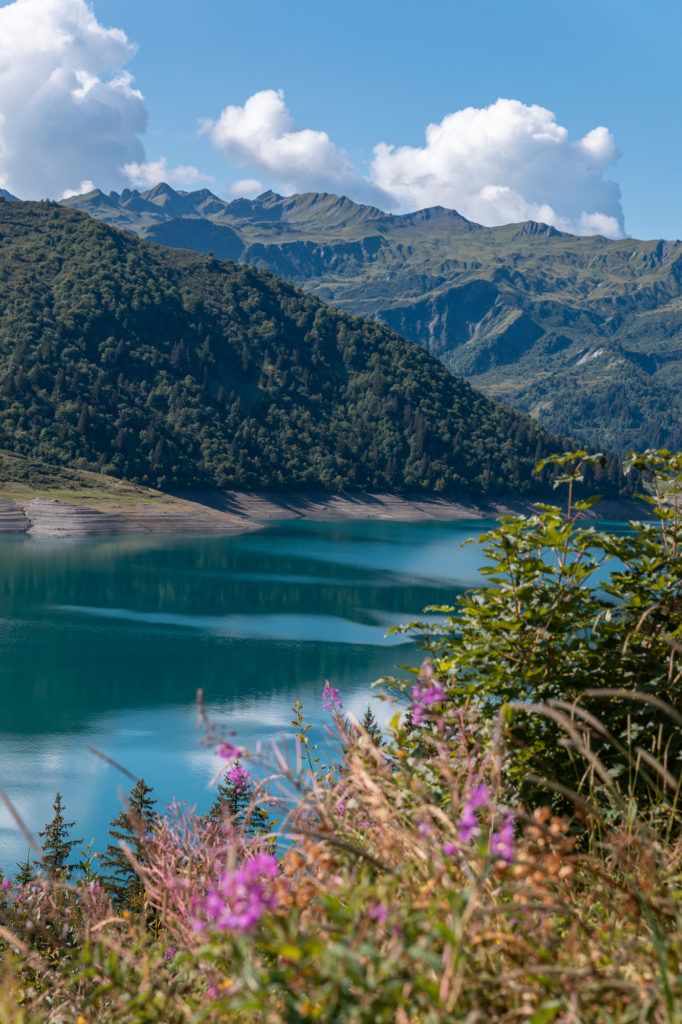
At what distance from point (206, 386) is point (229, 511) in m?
56.0

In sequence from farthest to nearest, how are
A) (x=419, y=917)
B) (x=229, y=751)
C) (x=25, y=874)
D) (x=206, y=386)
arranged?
(x=206, y=386) < (x=25, y=874) < (x=229, y=751) < (x=419, y=917)

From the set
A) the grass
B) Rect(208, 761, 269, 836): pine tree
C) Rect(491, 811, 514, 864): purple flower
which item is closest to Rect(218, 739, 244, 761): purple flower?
Rect(208, 761, 269, 836): pine tree

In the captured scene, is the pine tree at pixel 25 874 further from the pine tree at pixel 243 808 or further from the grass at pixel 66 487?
the grass at pixel 66 487

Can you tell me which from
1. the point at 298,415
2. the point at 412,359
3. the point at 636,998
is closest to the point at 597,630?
the point at 636,998

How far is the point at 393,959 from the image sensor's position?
190cm

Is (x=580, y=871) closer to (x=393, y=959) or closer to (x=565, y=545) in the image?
(x=393, y=959)

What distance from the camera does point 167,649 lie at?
46.3 meters

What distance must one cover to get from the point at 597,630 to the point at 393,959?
11.8 ft

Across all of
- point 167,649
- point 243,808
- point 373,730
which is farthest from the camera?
point 167,649

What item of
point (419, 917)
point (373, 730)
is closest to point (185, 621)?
point (373, 730)

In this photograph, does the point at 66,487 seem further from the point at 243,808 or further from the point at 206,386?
the point at 243,808

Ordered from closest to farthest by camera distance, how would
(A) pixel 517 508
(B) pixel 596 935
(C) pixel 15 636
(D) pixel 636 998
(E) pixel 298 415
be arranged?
(D) pixel 636 998
(B) pixel 596 935
(C) pixel 15 636
(A) pixel 517 508
(E) pixel 298 415

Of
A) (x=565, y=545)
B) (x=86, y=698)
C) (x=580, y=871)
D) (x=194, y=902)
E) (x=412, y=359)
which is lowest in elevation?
(x=86, y=698)

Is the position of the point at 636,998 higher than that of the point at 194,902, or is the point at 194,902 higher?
the point at 636,998
